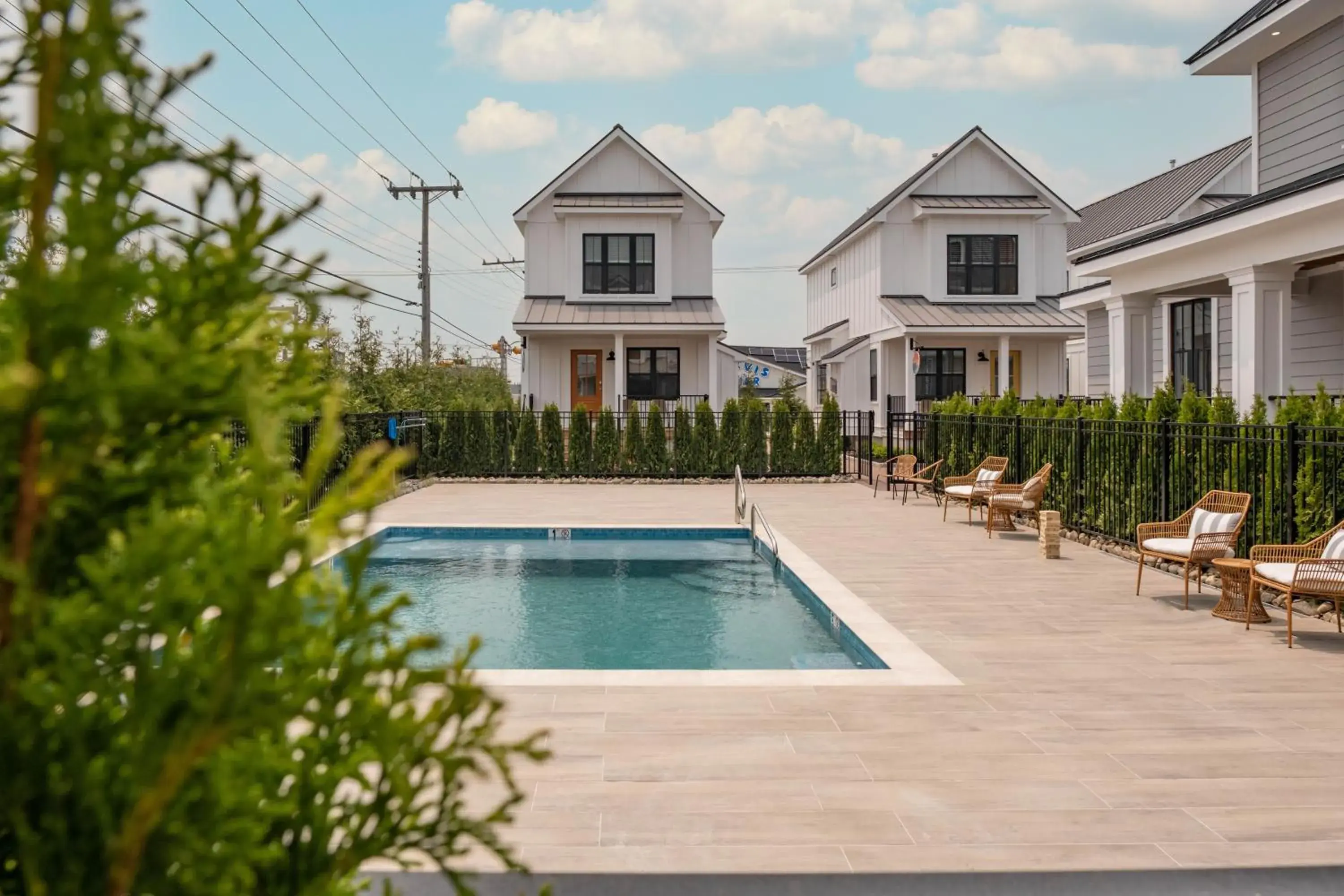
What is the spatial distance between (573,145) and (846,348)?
460 inches

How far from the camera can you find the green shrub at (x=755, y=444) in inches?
985

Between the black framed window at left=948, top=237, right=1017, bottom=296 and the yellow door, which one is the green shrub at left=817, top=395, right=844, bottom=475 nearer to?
the yellow door

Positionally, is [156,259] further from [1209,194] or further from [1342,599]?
[1209,194]

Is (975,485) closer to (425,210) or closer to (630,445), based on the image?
(630,445)

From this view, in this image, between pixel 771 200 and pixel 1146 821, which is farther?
pixel 771 200

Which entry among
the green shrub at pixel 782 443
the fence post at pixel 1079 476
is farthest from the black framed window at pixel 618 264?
→ the fence post at pixel 1079 476

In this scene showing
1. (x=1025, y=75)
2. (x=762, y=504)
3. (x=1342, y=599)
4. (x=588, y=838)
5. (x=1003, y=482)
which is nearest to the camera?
(x=588, y=838)

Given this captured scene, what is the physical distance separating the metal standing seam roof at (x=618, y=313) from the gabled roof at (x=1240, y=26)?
44.5 ft

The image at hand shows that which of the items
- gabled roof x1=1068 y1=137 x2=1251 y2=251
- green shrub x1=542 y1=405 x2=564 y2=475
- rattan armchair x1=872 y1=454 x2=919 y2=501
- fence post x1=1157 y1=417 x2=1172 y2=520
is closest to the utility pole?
green shrub x1=542 y1=405 x2=564 y2=475

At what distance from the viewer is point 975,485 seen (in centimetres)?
1645

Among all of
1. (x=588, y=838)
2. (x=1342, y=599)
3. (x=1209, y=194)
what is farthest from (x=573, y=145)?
(x=588, y=838)

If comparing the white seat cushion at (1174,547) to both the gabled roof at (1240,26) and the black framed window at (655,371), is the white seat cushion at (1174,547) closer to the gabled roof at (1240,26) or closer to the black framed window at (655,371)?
the gabled roof at (1240,26)

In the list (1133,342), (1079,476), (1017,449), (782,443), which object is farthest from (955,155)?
(1079,476)

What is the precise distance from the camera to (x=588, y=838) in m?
4.55
